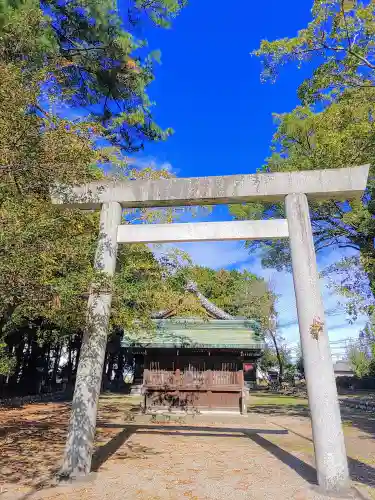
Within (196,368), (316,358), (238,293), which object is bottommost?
(316,358)

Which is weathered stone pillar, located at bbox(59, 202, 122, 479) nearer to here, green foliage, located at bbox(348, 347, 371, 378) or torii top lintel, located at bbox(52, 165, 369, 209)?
torii top lintel, located at bbox(52, 165, 369, 209)

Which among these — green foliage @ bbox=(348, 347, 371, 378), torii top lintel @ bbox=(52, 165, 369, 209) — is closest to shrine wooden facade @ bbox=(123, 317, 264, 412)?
torii top lintel @ bbox=(52, 165, 369, 209)

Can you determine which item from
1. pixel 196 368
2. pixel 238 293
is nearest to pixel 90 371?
pixel 196 368

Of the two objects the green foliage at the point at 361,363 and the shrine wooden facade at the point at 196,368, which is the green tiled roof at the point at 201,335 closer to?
the shrine wooden facade at the point at 196,368

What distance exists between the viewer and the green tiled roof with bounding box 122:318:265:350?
14281 millimetres

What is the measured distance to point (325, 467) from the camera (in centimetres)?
521

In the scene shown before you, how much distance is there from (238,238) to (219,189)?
39.3 inches

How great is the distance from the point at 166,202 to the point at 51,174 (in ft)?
7.11

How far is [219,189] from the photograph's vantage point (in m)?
6.79

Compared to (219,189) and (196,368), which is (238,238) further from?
(196,368)

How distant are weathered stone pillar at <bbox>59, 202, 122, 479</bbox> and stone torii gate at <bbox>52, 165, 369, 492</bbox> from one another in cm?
1

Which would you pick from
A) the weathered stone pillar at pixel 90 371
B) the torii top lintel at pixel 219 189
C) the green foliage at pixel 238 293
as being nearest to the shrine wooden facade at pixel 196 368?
the weathered stone pillar at pixel 90 371

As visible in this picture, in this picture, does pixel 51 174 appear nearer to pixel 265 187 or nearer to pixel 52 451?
pixel 265 187

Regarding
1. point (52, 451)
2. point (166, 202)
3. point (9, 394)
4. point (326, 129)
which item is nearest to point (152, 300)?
point (166, 202)
